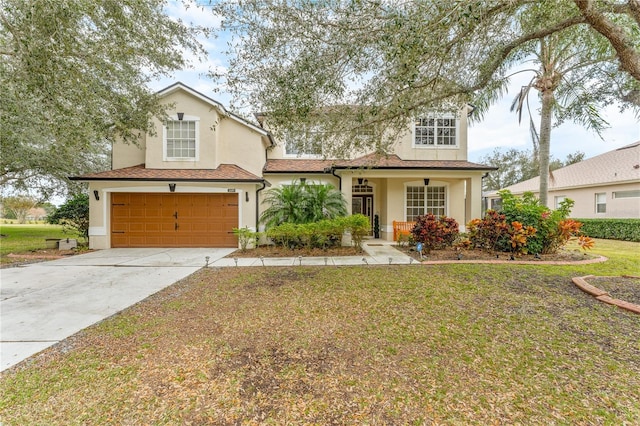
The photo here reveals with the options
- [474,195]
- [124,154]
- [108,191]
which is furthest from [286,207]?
[474,195]

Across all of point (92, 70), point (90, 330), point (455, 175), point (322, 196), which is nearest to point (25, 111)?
point (92, 70)

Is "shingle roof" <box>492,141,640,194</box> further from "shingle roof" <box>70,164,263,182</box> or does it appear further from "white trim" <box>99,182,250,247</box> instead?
"white trim" <box>99,182,250,247</box>

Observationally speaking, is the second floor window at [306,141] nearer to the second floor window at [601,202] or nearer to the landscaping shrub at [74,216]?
the landscaping shrub at [74,216]

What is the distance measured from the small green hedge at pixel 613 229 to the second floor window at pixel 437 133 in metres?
9.21

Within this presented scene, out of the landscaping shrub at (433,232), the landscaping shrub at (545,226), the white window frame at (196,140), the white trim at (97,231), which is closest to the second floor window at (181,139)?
the white window frame at (196,140)

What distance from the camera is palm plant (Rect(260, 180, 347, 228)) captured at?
10.5m

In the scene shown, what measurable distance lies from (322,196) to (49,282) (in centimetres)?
805

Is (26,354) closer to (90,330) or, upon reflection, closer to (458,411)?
(90,330)

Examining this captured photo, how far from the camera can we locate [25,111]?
23.6 feet

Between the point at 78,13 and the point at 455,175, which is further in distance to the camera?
the point at 455,175

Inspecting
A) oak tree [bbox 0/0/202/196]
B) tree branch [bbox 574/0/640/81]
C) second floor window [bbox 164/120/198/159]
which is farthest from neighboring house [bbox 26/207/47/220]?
tree branch [bbox 574/0/640/81]

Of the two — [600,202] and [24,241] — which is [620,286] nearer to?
[600,202]

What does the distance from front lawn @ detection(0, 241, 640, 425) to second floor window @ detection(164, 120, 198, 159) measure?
27.0 ft

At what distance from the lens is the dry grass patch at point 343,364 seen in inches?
90.5
